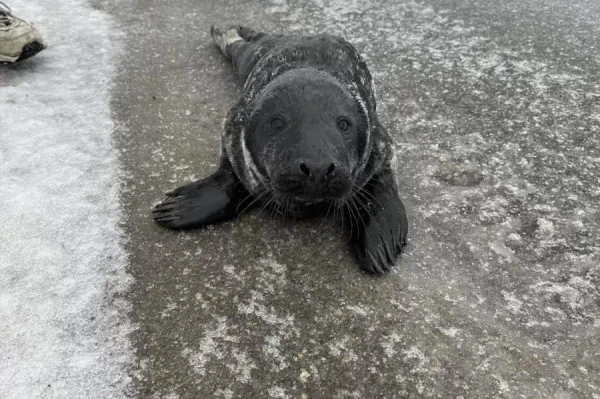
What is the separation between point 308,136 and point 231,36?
259 cm

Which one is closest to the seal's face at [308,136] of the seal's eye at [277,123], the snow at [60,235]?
the seal's eye at [277,123]

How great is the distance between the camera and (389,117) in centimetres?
418

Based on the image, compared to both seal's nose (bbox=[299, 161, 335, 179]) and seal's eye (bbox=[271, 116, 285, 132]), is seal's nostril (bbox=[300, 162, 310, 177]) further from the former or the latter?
seal's eye (bbox=[271, 116, 285, 132])

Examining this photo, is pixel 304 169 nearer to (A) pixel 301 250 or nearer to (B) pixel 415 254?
(A) pixel 301 250

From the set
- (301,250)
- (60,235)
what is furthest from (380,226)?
(60,235)

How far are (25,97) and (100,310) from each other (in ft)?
7.60

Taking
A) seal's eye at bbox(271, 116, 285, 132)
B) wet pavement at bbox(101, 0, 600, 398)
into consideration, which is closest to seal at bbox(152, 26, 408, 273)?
seal's eye at bbox(271, 116, 285, 132)

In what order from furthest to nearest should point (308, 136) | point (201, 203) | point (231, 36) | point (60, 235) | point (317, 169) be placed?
point (231, 36) → point (201, 203) → point (60, 235) → point (308, 136) → point (317, 169)

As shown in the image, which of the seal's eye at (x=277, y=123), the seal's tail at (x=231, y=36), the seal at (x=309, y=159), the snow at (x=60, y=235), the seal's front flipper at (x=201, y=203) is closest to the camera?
the snow at (x=60, y=235)

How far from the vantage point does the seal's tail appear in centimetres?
498

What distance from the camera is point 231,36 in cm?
504

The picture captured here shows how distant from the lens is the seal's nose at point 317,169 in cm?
267

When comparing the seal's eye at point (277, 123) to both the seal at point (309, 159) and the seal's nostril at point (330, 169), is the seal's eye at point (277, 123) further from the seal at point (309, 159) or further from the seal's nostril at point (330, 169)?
the seal's nostril at point (330, 169)

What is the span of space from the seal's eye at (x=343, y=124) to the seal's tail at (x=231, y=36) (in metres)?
A: 2.21
